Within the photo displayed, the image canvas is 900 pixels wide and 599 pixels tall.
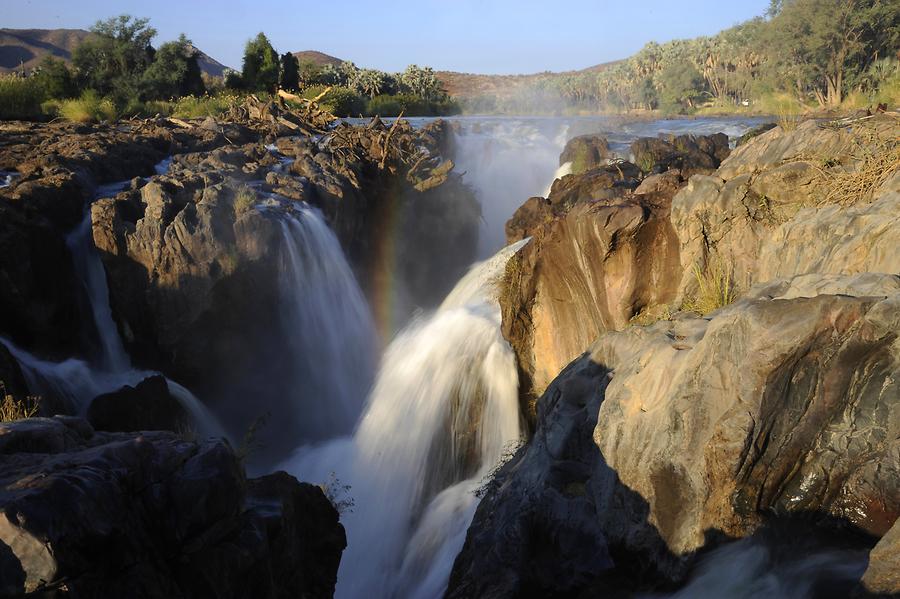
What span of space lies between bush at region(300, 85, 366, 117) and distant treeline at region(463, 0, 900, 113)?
20968 millimetres

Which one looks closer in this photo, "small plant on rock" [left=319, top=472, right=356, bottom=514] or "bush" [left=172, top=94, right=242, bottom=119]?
"small plant on rock" [left=319, top=472, right=356, bottom=514]

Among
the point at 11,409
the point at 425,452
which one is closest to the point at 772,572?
the point at 11,409

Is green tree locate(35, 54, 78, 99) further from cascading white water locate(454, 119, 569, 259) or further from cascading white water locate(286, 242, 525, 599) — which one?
cascading white water locate(286, 242, 525, 599)

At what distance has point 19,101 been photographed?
24.1m

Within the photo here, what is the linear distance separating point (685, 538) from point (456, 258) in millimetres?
16926

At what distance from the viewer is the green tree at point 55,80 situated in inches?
1114

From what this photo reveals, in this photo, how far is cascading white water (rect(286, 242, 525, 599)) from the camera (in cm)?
898

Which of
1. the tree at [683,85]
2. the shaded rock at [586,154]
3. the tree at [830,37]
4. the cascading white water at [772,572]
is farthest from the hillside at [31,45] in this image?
the cascading white water at [772,572]

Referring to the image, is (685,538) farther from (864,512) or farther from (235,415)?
(235,415)

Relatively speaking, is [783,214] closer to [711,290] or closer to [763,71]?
[711,290]

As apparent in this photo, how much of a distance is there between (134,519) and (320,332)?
11200mm

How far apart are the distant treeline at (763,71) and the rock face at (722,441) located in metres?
9.00

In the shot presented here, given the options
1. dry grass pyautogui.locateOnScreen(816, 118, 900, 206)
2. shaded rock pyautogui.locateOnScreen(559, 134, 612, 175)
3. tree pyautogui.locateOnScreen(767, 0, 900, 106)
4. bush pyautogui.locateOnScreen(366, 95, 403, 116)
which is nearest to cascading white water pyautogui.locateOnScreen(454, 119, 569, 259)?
shaded rock pyautogui.locateOnScreen(559, 134, 612, 175)

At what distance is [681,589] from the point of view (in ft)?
14.9
